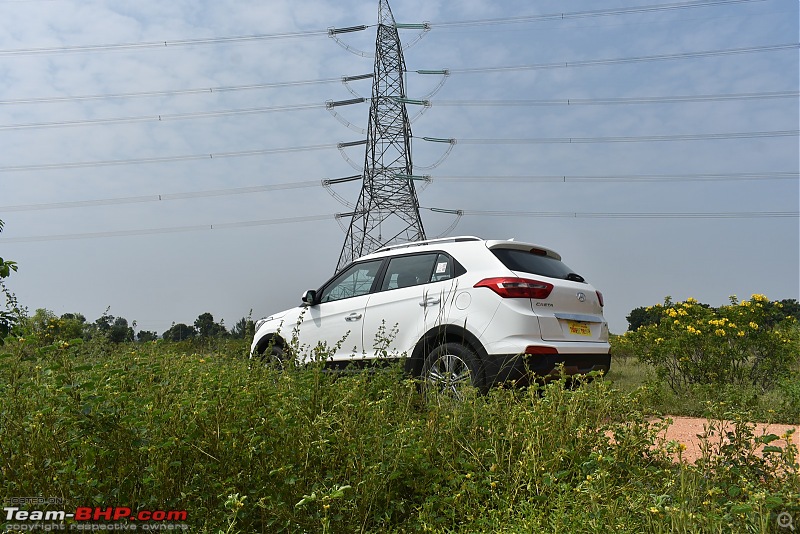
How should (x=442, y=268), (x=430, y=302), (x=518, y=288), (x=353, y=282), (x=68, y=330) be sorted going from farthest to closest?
1. (x=68, y=330)
2. (x=353, y=282)
3. (x=442, y=268)
4. (x=430, y=302)
5. (x=518, y=288)

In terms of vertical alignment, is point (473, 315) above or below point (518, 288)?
below

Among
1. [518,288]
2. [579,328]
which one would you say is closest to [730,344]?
[579,328]

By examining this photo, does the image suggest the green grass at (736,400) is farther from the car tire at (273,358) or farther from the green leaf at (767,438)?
the car tire at (273,358)

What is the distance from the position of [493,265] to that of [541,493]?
2.87 meters

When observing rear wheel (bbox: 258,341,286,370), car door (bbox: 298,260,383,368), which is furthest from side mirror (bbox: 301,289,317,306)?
rear wheel (bbox: 258,341,286,370)

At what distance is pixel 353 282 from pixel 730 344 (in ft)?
19.1

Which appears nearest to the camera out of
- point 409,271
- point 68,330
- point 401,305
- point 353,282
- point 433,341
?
point 433,341

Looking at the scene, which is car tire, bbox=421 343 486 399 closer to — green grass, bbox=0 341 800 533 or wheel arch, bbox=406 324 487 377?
wheel arch, bbox=406 324 487 377

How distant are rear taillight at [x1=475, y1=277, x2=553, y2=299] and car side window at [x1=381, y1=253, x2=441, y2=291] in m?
0.91

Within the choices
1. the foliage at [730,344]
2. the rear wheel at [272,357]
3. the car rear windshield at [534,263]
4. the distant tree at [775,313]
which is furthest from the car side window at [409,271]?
the distant tree at [775,313]

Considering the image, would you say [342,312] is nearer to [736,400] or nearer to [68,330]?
[736,400]

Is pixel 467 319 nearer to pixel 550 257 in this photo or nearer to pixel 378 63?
pixel 550 257

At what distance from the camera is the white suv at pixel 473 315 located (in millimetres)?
5379

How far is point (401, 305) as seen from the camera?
20.8ft
